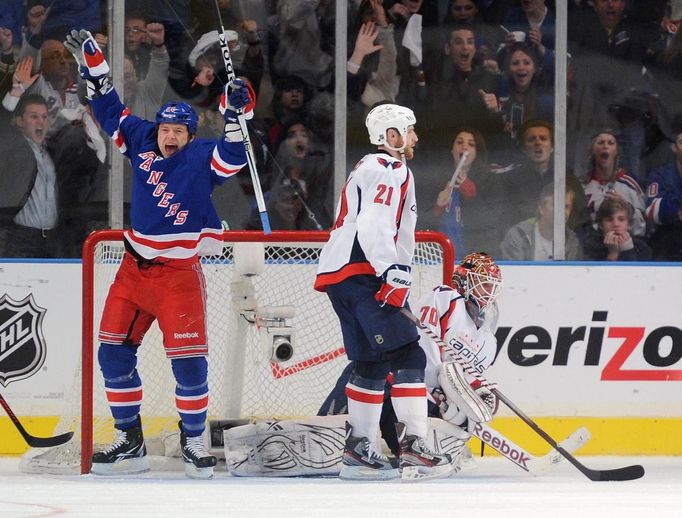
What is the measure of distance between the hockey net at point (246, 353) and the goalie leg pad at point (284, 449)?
9.4 inches

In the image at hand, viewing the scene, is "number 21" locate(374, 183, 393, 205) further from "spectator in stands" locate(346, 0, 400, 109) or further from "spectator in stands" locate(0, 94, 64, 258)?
"spectator in stands" locate(0, 94, 64, 258)

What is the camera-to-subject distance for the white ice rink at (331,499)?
10.4 ft

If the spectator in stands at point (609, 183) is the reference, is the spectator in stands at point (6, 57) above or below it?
above

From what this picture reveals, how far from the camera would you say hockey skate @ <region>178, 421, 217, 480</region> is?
4.48m

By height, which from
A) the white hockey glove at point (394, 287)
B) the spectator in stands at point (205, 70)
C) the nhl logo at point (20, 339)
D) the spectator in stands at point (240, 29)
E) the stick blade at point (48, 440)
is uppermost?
the spectator in stands at point (240, 29)

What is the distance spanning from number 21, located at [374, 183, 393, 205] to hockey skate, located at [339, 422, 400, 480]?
2.33 ft

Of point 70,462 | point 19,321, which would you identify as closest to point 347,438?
point 70,462

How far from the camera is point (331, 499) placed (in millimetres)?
3504

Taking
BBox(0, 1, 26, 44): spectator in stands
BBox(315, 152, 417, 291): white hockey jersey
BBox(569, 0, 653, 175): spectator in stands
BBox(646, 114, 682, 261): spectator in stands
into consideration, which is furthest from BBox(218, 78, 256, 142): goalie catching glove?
BBox(646, 114, 682, 261): spectator in stands

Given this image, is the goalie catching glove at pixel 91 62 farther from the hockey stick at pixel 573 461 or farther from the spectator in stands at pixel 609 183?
Answer: the spectator in stands at pixel 609 183

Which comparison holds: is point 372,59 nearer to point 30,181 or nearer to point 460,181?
point 460,181

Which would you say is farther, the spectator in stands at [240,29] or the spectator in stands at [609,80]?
the spectator in stands at [609,80]

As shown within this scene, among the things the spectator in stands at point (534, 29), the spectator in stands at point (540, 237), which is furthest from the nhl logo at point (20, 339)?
the spectator in stands at point (534, 29)

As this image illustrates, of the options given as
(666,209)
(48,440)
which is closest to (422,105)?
(666,209)
